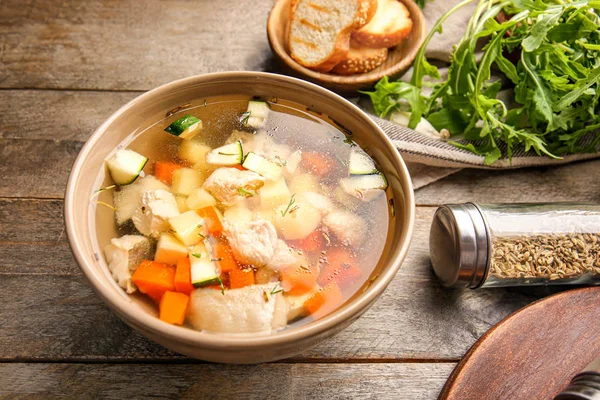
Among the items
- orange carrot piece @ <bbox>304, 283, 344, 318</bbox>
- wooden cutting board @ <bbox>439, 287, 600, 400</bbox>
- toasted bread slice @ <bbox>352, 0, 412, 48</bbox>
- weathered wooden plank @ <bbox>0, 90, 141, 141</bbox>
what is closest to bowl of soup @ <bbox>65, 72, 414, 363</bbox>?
orange carrot piece @ <bbox>304, 283, 344, 318</bbox>

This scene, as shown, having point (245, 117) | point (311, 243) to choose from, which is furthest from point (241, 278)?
point (245, 117)

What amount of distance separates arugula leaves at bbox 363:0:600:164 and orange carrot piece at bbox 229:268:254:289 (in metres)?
0.71

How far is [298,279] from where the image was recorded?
1.00 metres

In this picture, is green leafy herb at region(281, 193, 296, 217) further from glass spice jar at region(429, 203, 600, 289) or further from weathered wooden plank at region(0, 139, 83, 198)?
weathered wooden plank at region(0, 139, 83, 198)

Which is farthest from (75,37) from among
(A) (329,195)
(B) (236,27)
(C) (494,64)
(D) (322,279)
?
(C) (494,64)

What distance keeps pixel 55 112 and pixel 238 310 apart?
0.88 metres

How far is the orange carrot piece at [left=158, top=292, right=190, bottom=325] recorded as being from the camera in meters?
0.93

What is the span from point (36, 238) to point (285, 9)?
0.97 meters

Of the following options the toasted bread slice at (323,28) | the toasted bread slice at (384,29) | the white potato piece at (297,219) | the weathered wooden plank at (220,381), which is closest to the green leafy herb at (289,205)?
the white potato piece at (297,219)

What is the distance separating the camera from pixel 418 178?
1413mm

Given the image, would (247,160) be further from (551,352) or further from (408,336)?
(551,352)

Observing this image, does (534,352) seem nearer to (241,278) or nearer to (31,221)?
(241,278)

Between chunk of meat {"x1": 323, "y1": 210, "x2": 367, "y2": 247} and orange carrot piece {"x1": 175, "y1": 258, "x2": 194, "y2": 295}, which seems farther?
chunk of meat {"x1": 323, "y1": 210, "x2": 367, "y2": 247}

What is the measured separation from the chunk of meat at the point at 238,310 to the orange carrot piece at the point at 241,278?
1cm
